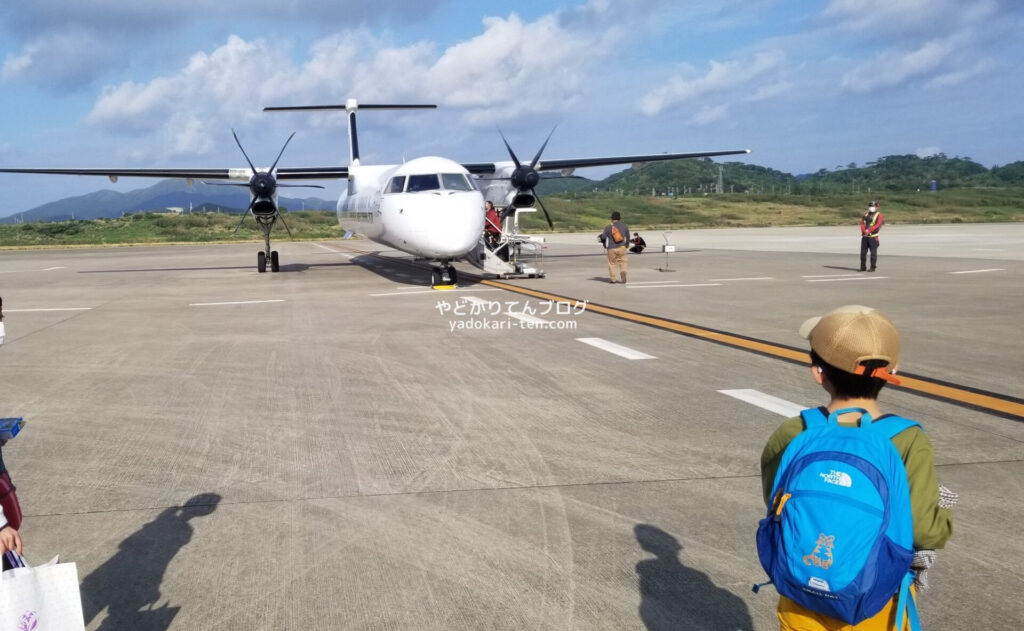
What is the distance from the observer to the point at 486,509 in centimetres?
432

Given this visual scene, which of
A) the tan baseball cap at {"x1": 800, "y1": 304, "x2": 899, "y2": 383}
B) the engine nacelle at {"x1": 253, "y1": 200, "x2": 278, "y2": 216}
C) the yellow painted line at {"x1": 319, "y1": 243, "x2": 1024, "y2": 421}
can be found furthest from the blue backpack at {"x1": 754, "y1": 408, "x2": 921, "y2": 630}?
the engine nacelle at {"x1": 253, "y1": 200, "x2": 278, "y2": 216}

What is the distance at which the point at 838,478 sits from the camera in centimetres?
192

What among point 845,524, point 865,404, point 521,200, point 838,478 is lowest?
point 845,524

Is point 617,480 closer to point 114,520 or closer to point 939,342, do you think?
point 114,520

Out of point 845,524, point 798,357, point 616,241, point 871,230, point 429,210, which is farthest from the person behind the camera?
point 871,230

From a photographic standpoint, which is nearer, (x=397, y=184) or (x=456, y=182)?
(x=456, y=182)

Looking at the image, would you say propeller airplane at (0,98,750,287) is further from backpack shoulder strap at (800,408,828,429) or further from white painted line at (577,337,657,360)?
backpack shoulder strap at (800,408,828,429)

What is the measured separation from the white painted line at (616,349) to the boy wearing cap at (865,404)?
6.34m

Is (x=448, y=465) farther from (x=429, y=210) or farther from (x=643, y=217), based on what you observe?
(x=643, y=217)

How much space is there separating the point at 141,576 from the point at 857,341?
3.23m

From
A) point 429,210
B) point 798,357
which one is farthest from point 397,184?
point 798,357

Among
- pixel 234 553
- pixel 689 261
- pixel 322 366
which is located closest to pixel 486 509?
pixel 234 553

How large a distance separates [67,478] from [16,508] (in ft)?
8.82

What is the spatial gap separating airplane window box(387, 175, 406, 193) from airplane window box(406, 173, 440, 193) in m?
0.25
